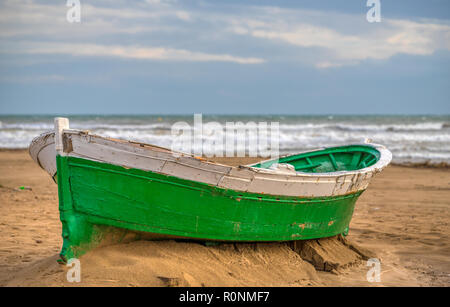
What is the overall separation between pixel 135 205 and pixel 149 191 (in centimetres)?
18

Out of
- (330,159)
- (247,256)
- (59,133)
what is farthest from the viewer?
(330,159)

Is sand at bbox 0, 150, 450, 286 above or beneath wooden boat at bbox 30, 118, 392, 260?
beneath

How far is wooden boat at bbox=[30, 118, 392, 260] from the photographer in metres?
3.76

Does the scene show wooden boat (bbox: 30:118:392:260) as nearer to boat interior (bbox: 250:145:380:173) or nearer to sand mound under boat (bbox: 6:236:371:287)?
sand mound under boat (bbox: 6:236:371:287)

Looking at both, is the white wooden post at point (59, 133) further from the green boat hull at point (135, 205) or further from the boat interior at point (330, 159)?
the boat interior at point (330, 159)

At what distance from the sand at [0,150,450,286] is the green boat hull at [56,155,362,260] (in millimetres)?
187

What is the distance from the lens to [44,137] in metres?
4.11

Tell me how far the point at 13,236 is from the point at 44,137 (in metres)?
2.67

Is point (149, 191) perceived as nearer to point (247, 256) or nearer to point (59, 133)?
point (59, 133)

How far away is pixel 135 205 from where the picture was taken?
3.86 metres

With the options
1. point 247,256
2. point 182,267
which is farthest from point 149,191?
point 247,256

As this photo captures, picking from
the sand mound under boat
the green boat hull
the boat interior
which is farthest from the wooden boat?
the boat interior
